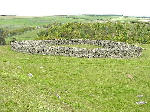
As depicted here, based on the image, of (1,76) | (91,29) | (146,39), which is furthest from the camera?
(91,29)

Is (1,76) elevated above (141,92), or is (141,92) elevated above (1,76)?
(1,76)

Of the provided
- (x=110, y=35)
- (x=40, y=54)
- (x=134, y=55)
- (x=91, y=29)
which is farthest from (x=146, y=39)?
(x=40, y=54)

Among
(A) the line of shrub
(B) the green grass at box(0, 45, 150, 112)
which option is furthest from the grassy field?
(A) the line of shrub

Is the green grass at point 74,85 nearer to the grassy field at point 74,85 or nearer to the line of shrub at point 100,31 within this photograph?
the grassy field at point 74,85

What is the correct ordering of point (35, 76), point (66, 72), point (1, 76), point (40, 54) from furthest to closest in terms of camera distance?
point (40, 54)
point (66, 72)
point (35, 76)
point (1, 76)

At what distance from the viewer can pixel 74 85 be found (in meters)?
33.9

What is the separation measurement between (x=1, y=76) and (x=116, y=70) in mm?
19334

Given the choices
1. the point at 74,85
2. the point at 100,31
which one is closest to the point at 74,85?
the point at 74,85

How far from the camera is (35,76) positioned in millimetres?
34562

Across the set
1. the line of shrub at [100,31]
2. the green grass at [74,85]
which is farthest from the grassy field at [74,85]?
the line of shrub at [100,31]

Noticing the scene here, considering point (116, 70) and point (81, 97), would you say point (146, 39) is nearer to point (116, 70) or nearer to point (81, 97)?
point (116, 70)

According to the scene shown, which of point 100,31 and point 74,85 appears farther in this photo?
point 100,31

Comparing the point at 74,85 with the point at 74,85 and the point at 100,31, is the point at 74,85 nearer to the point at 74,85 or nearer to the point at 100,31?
the point at 74,85

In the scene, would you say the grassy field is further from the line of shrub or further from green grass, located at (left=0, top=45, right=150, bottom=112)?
the line of shrub
